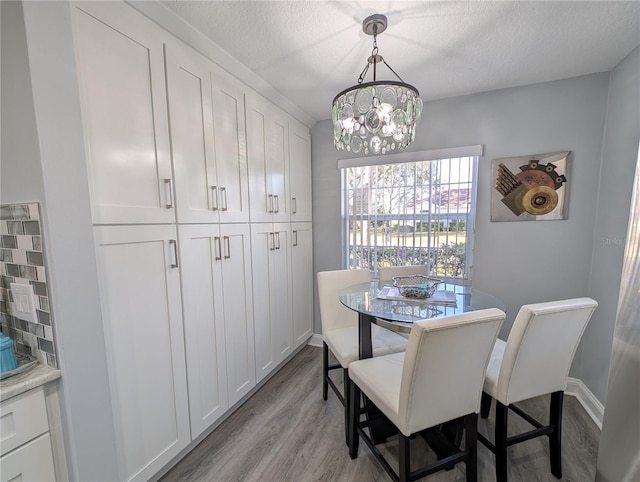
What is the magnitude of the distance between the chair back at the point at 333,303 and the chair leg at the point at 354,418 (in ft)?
1.85

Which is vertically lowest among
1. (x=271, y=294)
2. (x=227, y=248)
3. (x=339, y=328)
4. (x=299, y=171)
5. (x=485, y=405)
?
(x=485, y=405)

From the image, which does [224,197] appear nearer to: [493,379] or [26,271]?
[26,271]

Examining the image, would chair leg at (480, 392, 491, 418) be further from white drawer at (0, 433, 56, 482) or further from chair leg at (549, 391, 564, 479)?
white drawer at (0, 433, 56, 482)

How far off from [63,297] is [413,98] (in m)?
1.67

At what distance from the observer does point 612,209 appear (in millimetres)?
1769

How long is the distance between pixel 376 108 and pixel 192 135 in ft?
3.26

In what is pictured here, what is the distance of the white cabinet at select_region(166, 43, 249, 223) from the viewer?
141 cm

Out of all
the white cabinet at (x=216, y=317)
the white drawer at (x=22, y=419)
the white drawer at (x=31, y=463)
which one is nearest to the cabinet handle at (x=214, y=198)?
the white cabinet at (x=216, y=317)

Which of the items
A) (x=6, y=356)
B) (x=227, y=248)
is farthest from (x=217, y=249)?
(x=6, y=356)

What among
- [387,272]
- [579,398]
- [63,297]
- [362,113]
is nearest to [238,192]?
[362,113]

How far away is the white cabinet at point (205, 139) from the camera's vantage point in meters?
1.41

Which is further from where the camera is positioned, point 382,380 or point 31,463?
point 382,380

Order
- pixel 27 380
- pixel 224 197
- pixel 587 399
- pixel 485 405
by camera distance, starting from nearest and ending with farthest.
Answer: pixel 27 380 → pixel 224 197 → pixel 485 405 → pixel 587 399

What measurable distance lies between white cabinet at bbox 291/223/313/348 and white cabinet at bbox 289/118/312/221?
144 mm
